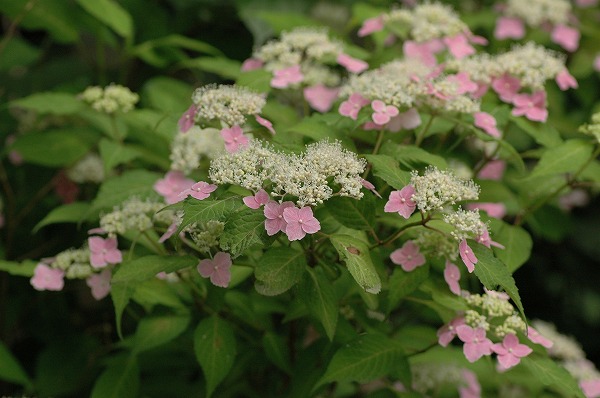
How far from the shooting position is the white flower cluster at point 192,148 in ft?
5.09

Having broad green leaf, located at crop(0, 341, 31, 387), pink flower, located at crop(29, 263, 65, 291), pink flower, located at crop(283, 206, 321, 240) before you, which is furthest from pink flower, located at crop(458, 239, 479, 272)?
broad green leaf, located at crop(0, 341, 31, 387)

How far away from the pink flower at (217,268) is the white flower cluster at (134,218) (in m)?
0.20

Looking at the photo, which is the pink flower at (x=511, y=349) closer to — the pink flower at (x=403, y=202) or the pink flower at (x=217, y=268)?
the pink flower at (x=403, y=202)

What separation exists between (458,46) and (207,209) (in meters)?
0.98

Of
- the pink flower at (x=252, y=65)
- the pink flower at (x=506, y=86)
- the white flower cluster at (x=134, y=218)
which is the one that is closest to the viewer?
the white flower cluster at (x=134, y=218)

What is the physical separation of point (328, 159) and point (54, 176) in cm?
131

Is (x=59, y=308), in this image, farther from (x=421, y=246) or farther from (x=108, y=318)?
(x=421, y=246)

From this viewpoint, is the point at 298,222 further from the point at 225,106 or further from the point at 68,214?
the point at 68,214

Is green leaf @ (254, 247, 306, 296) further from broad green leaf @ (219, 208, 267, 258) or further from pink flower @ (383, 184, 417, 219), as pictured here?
pink flower @ (383, 184, 417, 219)

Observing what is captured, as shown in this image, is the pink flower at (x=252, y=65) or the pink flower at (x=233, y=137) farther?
the pink flower at (x=252, y=65)

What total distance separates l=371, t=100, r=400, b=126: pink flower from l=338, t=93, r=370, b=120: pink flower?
0.06 metres

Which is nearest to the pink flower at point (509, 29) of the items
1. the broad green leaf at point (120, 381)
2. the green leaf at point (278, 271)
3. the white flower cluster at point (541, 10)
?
the white flower cluster at point (541, 10)

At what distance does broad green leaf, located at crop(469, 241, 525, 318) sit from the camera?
3.67ft

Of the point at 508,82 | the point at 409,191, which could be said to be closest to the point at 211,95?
the point at 409,191
